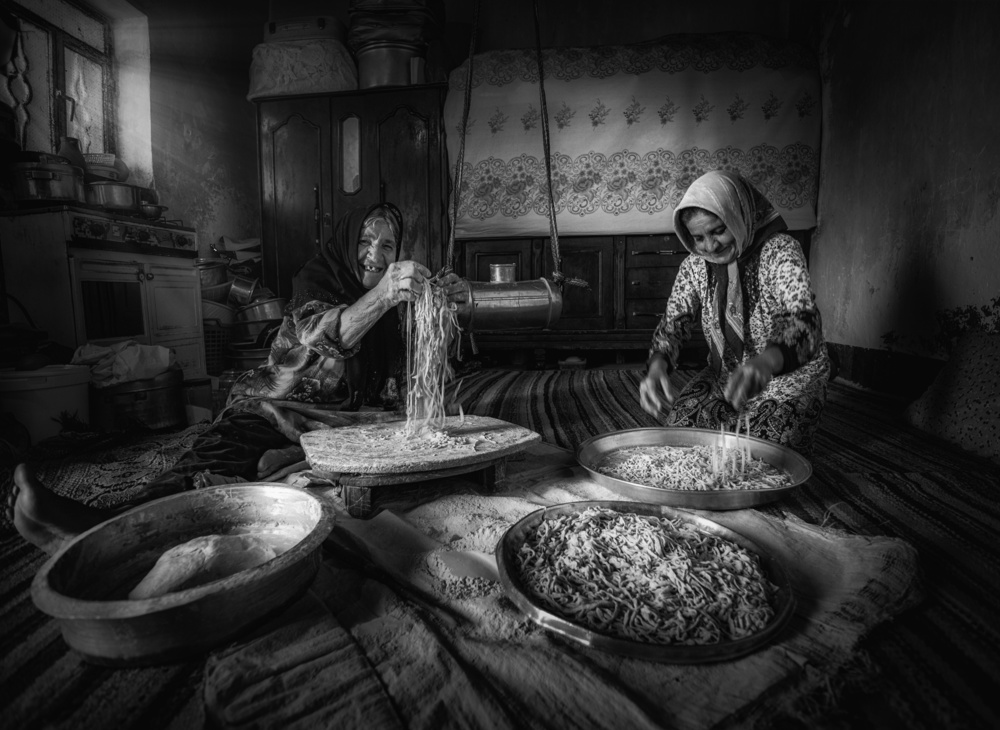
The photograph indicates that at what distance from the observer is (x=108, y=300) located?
393 centimetres

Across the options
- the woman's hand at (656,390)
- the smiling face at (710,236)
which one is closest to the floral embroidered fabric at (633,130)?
the smiling face at (710,236)

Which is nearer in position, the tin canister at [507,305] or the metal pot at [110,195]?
the tin canister at [507,305]

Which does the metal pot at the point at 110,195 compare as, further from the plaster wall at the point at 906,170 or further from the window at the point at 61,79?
the plaster wall at the point at 906,170

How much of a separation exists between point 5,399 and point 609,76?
17.0 ft

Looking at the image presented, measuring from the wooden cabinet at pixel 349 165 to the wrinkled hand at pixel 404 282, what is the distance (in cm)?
341

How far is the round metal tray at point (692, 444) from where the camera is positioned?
172 centimetres

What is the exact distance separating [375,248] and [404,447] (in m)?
1.12

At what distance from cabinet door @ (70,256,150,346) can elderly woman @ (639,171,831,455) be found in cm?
390

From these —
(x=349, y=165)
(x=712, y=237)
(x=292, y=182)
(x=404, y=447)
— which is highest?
(x=349, y=165)

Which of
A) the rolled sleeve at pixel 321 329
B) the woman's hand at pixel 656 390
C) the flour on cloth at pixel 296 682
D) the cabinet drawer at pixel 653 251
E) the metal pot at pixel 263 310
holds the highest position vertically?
the cabinet drawer at pixel 653 251

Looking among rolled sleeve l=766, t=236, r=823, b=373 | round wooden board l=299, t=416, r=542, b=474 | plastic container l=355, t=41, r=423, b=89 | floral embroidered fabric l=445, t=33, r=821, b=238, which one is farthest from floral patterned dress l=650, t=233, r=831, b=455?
plastic container l=355, t=41, r=423, b=89

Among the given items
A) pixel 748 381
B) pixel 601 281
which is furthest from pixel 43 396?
pixel 601 281

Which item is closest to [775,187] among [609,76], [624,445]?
[609,76]

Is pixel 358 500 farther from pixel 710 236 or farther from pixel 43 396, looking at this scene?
pixel 43 396
